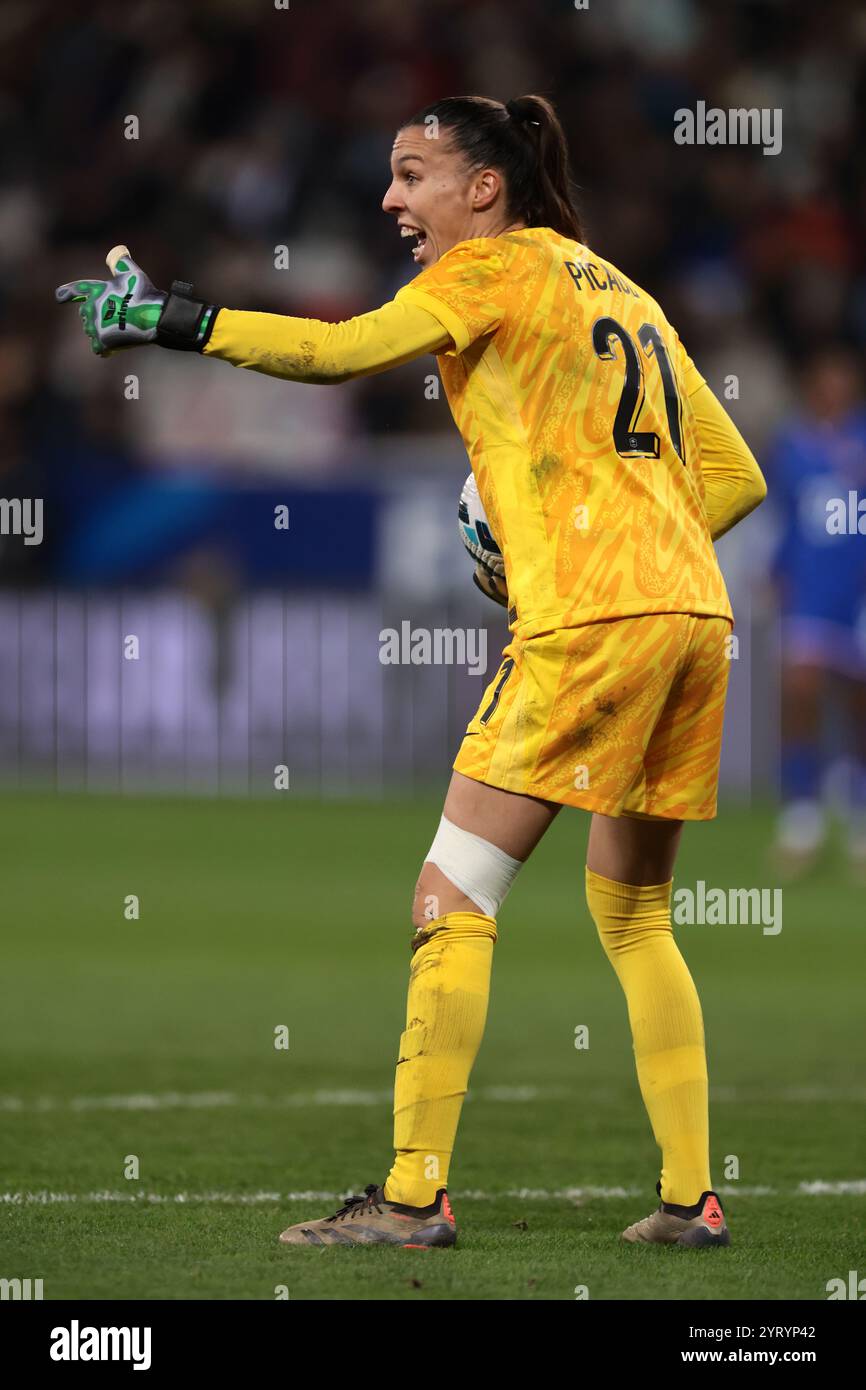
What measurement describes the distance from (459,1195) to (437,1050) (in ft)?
3.03

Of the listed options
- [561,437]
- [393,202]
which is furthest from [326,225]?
[561,437]

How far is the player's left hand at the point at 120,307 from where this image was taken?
13.5 ft

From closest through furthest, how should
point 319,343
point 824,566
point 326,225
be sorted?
point 319,343 → point 824,566 → point 326,225

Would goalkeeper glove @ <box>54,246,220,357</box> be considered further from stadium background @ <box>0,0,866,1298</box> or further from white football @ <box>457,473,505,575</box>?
stadium background @ <box>0,0,866,1298</box>

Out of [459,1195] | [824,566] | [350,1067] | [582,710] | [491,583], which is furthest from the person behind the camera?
[824,566]

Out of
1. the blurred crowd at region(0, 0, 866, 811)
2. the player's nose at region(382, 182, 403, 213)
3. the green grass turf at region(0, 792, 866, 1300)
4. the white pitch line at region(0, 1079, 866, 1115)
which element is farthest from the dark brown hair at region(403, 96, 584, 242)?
the blurred crowd at region(0, 0, 866, 811)

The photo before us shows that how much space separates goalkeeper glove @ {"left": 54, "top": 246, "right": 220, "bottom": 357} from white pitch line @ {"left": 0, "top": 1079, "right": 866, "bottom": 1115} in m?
2.70

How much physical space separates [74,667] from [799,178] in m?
8.19

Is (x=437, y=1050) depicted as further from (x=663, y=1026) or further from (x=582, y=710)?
(x=582, y=710)

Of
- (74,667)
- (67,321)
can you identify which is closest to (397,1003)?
(74,667)

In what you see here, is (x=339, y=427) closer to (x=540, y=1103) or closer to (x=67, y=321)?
(x=67, y=321)

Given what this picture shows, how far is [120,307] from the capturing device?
414 centimetres

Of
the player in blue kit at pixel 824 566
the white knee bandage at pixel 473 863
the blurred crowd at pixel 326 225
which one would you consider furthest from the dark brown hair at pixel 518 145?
the blurred crowd at pixel 326 225
